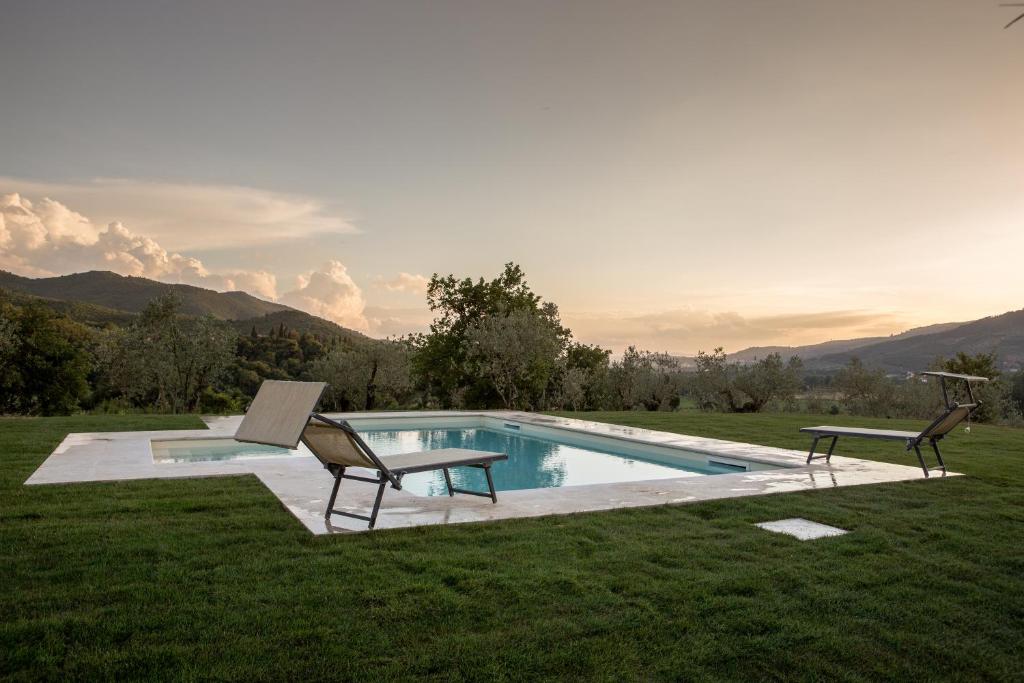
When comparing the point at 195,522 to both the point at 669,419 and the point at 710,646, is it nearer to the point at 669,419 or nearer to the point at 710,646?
the point at 710,646

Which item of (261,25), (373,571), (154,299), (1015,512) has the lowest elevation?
(1015,512)

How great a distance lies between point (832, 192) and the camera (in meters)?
17.2

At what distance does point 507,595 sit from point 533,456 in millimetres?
8020

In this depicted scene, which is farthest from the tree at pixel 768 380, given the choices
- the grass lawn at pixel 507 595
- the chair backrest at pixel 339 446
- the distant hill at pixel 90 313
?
the distant hill at pixel 90 313

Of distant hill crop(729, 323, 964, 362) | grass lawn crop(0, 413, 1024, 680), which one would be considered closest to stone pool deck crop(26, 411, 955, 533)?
grass lawn crop(0, 413, 1024, 680)

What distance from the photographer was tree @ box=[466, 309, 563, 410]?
2186 centimetres

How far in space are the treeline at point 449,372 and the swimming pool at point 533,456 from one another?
8.58 meters

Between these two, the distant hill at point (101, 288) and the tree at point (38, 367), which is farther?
the distant hill at point (101, 288)

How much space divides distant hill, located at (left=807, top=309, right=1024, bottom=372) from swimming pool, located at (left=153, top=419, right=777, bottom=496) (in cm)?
2230

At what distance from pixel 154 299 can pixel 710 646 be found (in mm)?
25358

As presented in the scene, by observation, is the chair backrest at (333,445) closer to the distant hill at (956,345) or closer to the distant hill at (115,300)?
the distant hill at (115,300)

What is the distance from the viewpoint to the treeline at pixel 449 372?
911 inches

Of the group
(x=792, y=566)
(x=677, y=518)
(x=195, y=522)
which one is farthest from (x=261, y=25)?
(x=792, y=566)

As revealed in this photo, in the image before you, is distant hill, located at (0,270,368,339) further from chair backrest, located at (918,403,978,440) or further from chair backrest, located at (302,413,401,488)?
chair backrest, located at (302,413,401,488)
